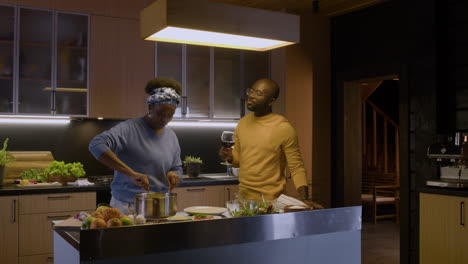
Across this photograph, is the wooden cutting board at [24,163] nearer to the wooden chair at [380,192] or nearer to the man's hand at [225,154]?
the man's hand at [225,154]

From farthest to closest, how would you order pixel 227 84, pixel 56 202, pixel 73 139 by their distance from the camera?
pixel 227 84
pixel 73 139
pixel 56 202

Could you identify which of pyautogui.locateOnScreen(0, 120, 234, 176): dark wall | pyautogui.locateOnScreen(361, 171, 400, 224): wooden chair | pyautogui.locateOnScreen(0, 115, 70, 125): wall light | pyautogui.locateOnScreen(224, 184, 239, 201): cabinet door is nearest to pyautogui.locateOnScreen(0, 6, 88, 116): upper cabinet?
pyautogui.locateOnScreen(0, 115, 70, 125): wall light

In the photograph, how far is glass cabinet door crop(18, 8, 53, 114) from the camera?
4176mm

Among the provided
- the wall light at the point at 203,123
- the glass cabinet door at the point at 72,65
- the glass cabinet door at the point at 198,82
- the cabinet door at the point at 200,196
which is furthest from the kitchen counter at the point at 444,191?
the glass cabinet door at the point at 72,65

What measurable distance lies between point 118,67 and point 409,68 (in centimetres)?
282

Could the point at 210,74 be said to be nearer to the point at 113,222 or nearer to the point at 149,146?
the point at 149,146

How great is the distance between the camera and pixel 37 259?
3910 mm

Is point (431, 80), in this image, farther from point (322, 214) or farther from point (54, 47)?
point (54, 47)

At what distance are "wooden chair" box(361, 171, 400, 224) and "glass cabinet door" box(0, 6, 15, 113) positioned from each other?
4790mm

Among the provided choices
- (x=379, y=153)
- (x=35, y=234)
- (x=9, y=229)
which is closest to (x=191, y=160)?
(x=35, y=234)

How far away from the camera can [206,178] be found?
16.0 feet

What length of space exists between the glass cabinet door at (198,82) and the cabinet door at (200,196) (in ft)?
2.56

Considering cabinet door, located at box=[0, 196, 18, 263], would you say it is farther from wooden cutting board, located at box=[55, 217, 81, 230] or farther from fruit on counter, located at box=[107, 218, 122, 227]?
fruit on counter, located at box=[107, 218, 122, 227]

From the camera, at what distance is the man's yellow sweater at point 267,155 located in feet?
9.80
